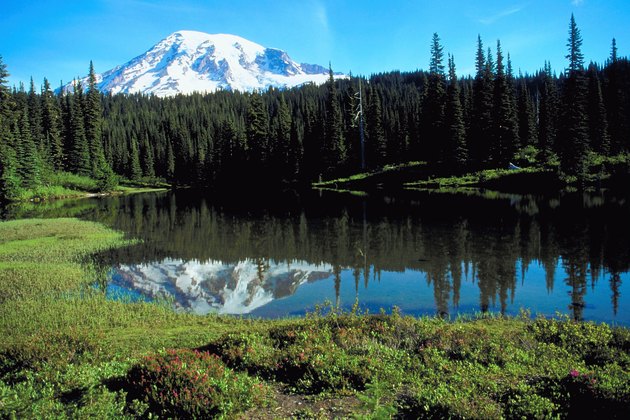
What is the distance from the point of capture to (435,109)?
247 ft

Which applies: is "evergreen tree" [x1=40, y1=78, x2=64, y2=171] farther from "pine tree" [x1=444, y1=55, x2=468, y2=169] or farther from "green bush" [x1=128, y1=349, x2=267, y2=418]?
"green bush" [x1=128, y1=349, x2=267, y2=418]

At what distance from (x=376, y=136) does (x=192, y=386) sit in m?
78.7

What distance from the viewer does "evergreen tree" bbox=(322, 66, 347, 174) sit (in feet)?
282

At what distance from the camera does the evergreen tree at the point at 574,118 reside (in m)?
53.2

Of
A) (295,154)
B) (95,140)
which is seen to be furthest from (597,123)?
(95,140)

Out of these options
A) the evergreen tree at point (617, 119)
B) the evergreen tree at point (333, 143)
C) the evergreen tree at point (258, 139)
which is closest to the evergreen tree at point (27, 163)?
the evergreen tree at point (258, 139)

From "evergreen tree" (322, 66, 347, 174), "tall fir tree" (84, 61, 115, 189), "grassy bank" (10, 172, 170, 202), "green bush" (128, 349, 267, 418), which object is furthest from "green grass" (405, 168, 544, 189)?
"tall fir tree" (84, 61, 115, 189)

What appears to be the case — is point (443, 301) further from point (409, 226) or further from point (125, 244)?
point (125, 244)

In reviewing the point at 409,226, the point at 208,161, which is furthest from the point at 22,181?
the point at 409,226

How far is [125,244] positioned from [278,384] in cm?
2611

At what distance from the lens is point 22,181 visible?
79.1 meters

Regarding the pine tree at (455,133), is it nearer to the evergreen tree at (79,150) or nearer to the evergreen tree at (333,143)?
the evergreen tree at (333,143)

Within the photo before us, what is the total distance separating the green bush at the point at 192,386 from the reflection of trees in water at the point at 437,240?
8.98 meters

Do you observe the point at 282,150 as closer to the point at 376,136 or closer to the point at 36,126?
the point at 376,136
